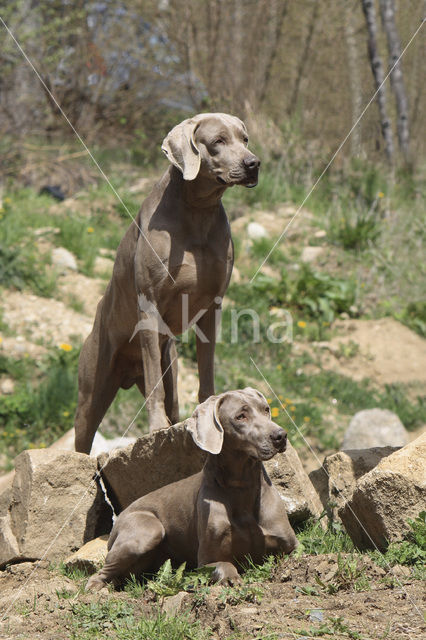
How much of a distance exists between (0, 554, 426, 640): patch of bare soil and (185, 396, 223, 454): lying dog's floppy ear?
0.63 m

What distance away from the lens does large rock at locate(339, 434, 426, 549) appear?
4.00 m

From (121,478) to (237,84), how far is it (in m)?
8.17

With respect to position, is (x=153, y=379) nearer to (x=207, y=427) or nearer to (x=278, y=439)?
(x=207, y=427)

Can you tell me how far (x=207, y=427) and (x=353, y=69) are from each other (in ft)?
31.3

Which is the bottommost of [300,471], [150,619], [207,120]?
[150,619]

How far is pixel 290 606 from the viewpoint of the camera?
11.6 feet

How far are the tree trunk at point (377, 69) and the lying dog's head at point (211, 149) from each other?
275 inches

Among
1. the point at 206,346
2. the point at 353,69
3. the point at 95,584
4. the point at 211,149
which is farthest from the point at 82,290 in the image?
the point at 353,69

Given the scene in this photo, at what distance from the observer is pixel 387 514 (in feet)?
13.3

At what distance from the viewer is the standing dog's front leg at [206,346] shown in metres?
4.75

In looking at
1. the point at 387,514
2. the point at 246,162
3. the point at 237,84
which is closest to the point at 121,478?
the point at 387,514

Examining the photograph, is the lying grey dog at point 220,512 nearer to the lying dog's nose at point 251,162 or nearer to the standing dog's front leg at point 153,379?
the standing dog's front leg at point 153,379

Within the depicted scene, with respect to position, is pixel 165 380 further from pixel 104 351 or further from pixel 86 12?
pixel 86 12

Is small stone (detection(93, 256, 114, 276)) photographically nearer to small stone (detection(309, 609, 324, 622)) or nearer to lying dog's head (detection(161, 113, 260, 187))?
lying dog's head (detection(161, 113, 260, 187))
